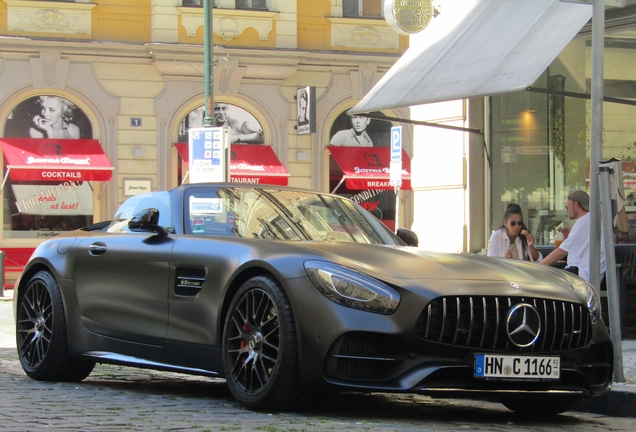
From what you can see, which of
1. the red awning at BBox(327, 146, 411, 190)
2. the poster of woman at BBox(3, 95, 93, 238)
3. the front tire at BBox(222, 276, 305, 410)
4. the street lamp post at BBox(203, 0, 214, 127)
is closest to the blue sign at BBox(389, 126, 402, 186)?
the street lamp post at BBox(203, 0, 214, 127)

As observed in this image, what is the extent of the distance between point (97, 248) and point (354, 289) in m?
2.38

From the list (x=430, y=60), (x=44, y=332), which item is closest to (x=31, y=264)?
(x=44, y=332)

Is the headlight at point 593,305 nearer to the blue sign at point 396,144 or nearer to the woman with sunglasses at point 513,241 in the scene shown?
the woman with sunglasses at point 513,241

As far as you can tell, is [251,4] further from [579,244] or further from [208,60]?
[579,244]

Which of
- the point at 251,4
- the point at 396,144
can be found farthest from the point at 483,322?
the point at 251,4

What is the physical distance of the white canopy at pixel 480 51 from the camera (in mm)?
10969

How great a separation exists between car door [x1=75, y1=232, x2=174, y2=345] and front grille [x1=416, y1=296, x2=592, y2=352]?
1801 mm

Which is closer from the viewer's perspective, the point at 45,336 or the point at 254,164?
the point at 45,336

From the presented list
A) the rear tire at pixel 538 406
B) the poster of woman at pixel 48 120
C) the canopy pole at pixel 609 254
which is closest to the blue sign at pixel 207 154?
the poster of woman at pixel 48 120

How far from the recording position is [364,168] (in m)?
28.0

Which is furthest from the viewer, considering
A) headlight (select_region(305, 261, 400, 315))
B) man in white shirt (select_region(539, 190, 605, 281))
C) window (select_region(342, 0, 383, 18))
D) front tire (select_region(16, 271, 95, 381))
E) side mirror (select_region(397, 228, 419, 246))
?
window (select_region(342, 0, 383, 18))

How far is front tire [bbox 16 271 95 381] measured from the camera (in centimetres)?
764

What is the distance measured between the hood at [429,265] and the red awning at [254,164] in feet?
65.9

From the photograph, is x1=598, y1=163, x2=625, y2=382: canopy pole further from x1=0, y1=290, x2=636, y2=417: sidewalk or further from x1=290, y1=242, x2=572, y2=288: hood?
x1=290, y1=242, x2=572, y2=288: hood
